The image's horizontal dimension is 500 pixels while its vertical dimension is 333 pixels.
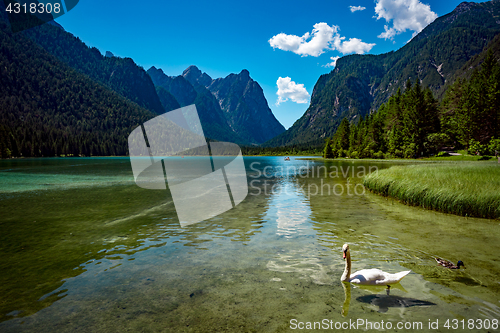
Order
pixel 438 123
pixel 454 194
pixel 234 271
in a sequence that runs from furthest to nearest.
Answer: pixel 438 123
pixel 454 194
pixel 234 271

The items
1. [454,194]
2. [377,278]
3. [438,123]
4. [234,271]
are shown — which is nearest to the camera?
[377,278]

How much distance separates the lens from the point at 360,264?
31.7 feet

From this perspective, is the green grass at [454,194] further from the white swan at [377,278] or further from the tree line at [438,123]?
the tree line at [438,123]

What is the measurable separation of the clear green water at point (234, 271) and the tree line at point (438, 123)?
76.9m

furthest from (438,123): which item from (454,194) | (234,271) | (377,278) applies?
(234,271)

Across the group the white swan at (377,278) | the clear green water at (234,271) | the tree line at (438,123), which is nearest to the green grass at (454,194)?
the clear green water at (234,271)

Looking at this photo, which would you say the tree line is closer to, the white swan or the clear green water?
the clear green water

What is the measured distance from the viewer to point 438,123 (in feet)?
323

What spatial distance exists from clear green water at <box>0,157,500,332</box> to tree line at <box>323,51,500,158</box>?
7693cm

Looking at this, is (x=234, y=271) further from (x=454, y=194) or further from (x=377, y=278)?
(x=454, y=194)

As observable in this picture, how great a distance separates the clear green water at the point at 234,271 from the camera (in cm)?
644

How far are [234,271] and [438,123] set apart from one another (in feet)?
390

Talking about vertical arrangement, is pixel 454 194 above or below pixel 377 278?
above

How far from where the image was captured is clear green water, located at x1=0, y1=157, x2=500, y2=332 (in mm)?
6438
